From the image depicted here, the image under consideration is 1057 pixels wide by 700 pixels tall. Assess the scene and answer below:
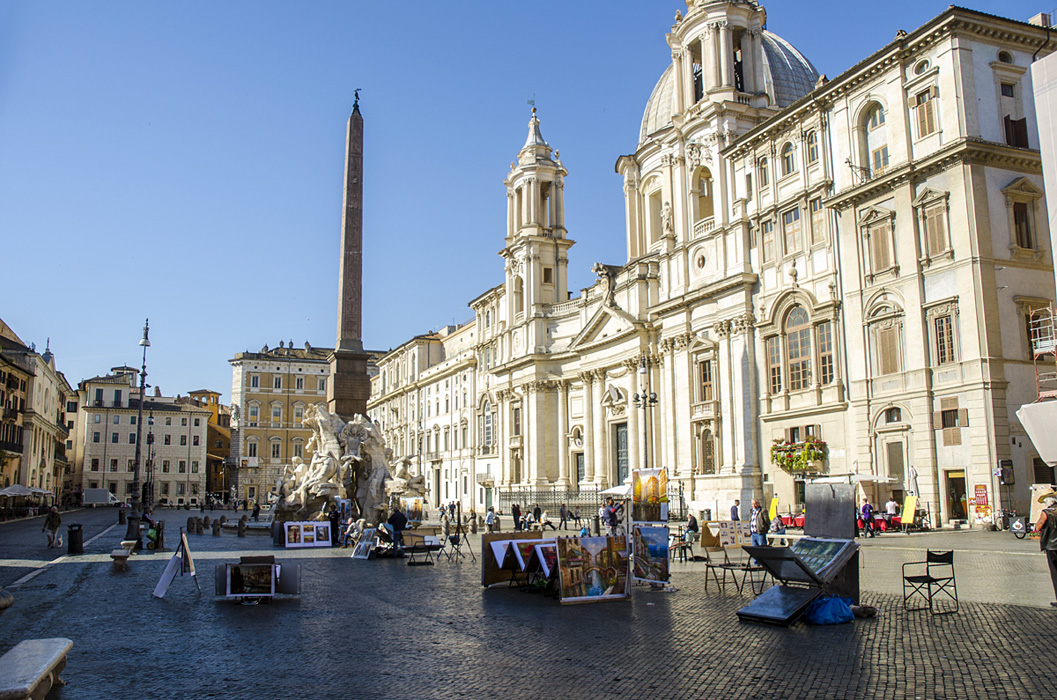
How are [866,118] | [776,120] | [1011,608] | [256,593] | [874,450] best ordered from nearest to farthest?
[1011,608] → [256,593] → [874,450] → [866,118] → [776,120]

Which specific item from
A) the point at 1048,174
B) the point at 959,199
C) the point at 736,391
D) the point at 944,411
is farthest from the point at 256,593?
the point at 736,391

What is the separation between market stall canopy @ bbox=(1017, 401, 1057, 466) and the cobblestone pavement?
447cm

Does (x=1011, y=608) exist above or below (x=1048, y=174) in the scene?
below

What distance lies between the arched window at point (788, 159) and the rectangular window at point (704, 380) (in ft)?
31.0

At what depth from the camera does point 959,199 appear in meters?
27.0

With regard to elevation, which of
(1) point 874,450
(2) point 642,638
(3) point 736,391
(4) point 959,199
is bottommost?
(2) point 642,638

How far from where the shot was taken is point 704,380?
133ft

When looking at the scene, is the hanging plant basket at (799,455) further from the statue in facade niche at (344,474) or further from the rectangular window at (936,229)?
the statue in facade niche at (344,474)

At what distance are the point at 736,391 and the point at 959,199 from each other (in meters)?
13.2

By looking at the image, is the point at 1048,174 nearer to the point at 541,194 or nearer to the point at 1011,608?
the point at 1011,608

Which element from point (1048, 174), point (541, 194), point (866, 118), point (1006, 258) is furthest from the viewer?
point (541, 194)

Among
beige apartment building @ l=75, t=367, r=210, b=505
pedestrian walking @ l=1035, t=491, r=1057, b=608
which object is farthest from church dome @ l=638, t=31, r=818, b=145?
beige apartment building @ l=75, t=367, r=210, b=505

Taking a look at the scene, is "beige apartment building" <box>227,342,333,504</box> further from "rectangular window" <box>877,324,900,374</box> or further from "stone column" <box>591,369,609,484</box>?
"rectangular window" <box>877,324,900,374</box>

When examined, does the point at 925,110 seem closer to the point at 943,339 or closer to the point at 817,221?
the point at 817,221
